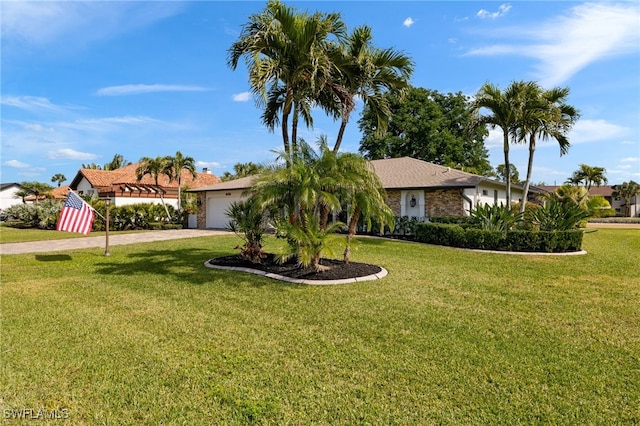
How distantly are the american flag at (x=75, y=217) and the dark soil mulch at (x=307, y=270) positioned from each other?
165 inches

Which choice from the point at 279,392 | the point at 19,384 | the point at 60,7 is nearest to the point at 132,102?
the point at 60,7

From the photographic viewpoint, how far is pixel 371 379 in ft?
11.5

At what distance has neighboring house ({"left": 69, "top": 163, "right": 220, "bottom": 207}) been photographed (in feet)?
103

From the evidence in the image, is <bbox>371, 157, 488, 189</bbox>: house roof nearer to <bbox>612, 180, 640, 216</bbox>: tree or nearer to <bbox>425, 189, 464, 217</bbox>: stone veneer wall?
<bbox>425, 189, 464, 217</bbox>: stone veneer wall

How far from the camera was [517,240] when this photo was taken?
477 inches

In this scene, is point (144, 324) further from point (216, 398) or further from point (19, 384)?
point (216, 398)

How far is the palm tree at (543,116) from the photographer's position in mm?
14516

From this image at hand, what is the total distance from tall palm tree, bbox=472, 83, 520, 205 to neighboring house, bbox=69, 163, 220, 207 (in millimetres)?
25262

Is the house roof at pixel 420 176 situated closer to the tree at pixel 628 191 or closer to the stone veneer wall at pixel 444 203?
the stone veneer wall at pixel 444 203

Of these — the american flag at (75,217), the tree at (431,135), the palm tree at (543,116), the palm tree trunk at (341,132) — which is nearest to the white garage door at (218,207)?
the american flag at (75,217)

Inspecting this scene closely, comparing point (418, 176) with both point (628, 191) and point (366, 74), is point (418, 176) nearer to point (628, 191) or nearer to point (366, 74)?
point (366, 74)

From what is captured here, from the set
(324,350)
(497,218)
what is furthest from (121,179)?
(324,350)

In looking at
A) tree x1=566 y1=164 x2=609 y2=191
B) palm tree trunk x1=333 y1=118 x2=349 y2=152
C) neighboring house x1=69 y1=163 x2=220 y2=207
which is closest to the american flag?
palm tree trunk x1=333 y1=118 x2=349 y2=152

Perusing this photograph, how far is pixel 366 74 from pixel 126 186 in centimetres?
2860
